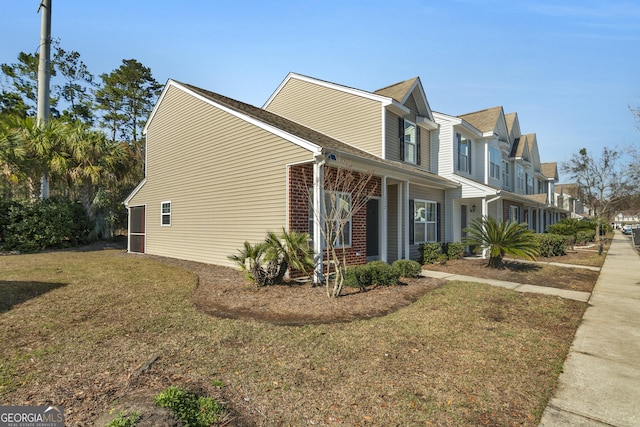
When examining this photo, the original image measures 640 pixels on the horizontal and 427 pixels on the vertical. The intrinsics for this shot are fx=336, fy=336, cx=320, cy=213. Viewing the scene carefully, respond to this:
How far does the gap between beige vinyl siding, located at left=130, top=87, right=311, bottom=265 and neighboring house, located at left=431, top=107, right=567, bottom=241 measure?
30.7 ft

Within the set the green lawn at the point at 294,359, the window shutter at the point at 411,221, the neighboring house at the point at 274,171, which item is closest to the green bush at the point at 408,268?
the neighboring house at the point at 274,171

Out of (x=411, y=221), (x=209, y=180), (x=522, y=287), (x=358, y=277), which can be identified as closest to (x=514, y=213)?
(x=411, y=221)

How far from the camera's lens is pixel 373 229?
11.9 meters

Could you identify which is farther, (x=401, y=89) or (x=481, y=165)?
(x=481, y=165)

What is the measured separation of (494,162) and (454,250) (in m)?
8.40

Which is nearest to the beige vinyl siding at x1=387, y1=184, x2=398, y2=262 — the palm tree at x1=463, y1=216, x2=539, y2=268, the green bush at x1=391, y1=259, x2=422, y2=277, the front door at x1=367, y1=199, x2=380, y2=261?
the front door at x1=367, y1=199, x2=380, y2=261

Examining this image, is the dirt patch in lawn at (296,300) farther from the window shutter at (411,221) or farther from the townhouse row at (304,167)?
the window shutter at (411,221)

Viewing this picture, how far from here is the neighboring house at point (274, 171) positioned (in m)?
9.01

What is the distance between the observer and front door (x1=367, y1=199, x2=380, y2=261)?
38.2 feet

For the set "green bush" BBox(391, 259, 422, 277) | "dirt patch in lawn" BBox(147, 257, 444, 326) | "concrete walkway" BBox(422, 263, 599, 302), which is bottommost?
"concrete walkway" BBox(422, 263, 599, 302)

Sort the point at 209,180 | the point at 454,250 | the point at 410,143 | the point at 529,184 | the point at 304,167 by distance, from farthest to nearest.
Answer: the point at 529,184 < the point at 410,143 < the point at 454,250 < the point at 209,180 < the point at 304,167

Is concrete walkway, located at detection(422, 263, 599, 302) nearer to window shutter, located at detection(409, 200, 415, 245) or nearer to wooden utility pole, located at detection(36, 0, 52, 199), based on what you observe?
window shutter, located at detection(409, 200, 415, 245)

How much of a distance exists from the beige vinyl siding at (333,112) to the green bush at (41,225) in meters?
11.1

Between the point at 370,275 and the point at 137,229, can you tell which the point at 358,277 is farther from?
the point at 137,229
